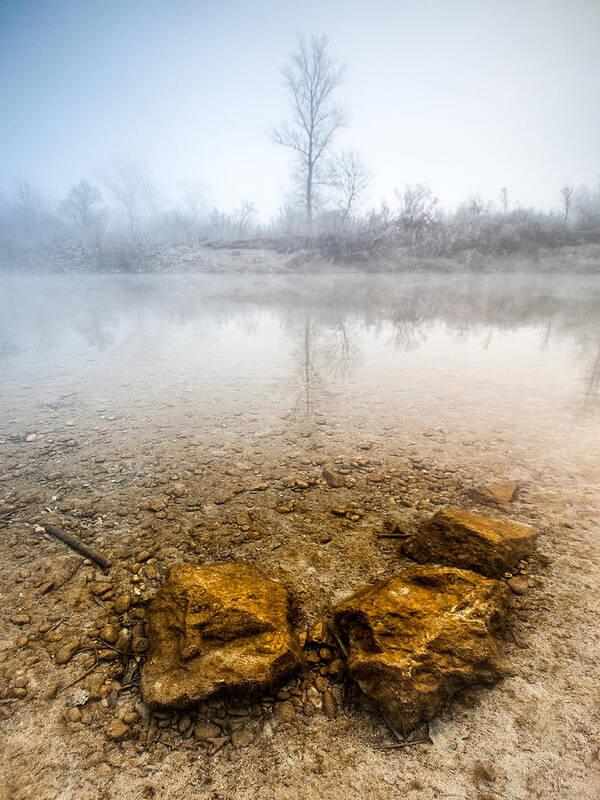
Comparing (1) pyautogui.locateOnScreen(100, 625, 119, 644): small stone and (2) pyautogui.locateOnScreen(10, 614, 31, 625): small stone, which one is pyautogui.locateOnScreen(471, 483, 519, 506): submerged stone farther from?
(2) pyautogui.locateOnScreen(10, 614, 31, 625): small stone

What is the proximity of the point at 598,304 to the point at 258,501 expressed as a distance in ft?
44.7

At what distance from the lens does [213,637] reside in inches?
58.2

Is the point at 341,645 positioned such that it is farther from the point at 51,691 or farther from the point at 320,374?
the point at 320,374

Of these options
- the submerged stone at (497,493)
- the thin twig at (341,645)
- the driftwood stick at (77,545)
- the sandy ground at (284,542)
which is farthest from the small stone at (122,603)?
the submerged stone at (497,493)

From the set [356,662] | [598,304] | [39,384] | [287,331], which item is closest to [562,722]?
[356,662]

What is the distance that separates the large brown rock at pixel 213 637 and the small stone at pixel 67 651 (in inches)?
11.1

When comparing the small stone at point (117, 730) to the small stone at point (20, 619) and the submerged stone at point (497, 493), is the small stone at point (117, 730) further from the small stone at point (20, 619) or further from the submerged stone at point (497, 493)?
the submerged stone at point (497, 493)

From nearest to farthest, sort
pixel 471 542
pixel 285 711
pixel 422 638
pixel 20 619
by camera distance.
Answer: pixel 285 711 → pixel 422 638 → pixel 20 619 → pixel 471 542

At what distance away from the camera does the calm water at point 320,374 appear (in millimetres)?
3561

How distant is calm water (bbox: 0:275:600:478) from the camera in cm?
356

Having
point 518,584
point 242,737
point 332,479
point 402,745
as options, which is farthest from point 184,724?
point 332,479

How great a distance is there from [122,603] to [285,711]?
0.88 meters

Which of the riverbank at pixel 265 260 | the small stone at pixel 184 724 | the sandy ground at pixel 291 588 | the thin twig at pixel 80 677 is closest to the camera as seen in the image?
the sandy ground at pixel 291 588

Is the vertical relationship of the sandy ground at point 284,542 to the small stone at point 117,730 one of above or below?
below
